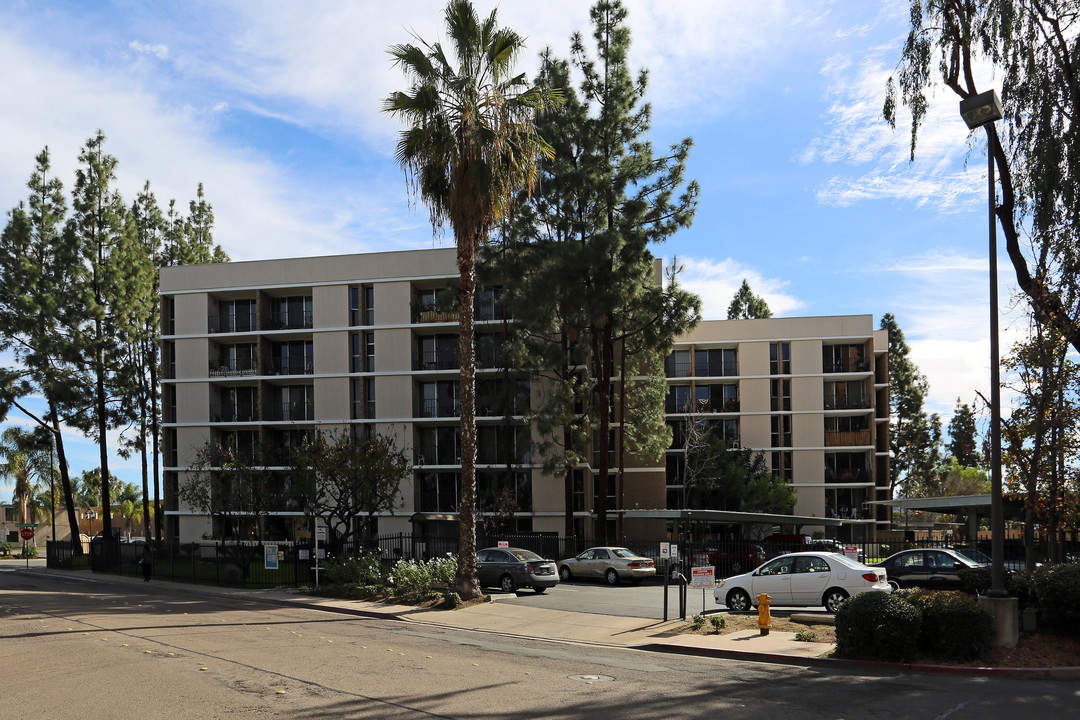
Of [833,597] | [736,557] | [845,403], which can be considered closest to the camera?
[833,597]

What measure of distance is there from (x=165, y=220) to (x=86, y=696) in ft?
172

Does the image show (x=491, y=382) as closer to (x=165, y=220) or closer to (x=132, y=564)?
(x=132, y=564)

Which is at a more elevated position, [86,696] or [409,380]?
[409,380]

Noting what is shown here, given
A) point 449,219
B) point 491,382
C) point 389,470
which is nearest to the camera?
point 449,219

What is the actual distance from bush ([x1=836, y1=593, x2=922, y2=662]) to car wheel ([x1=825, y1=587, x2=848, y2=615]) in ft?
18.4

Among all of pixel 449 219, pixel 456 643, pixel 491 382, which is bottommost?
pixel 456 643

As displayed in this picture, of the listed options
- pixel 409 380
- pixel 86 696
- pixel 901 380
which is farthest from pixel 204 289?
pixel 901 380

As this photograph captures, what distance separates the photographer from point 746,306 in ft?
Result: 233

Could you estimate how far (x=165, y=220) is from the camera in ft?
190

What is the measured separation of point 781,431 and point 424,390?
23505mm

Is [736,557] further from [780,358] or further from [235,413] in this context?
[235,413]

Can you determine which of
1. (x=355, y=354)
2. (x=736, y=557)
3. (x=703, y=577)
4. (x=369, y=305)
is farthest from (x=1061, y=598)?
(x=369, y=305)

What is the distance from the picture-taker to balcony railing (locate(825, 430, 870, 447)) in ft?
183

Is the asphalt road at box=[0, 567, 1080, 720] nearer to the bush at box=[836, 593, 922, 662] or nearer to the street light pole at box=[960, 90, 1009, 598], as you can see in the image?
the bush at box=[836, 593, 922, 662]
